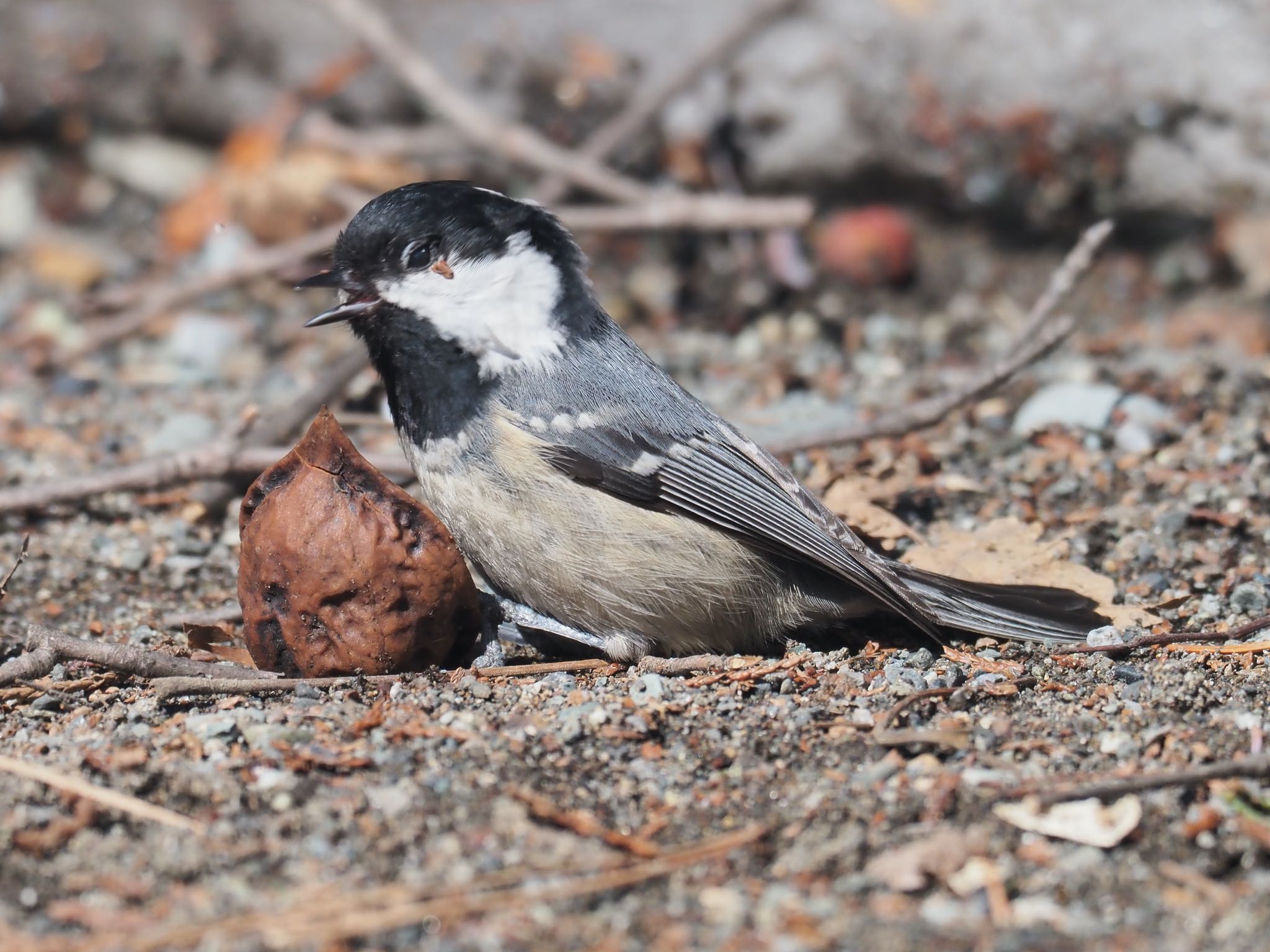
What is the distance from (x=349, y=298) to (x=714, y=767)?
1194 millimetres

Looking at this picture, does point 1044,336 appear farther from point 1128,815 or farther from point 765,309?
point 1128,815

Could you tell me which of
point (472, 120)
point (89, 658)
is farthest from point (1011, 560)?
point (472, 120)

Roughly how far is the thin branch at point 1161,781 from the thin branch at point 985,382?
164 centimetres

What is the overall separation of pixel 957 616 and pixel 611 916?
130 cm

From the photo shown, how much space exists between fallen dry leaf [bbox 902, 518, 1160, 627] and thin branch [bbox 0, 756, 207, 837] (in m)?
1.79

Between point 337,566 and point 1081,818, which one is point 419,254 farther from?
point 1081,818

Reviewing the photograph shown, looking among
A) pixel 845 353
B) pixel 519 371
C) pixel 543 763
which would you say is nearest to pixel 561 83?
pixel 845 353

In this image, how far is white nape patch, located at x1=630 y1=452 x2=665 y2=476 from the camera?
9.27ft

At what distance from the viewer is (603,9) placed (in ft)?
18.2

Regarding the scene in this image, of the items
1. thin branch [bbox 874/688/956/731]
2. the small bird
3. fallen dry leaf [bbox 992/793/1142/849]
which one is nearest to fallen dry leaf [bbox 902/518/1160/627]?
the small bird

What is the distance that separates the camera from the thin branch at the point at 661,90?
5156mm

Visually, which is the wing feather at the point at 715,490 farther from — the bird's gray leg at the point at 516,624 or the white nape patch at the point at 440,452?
the bird's gray leg at the point at 516,624

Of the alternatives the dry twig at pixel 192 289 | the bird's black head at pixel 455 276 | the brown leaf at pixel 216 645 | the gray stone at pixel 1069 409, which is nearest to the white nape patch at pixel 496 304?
the bird's black head at pixel 455 276

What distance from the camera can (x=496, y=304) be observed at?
288 cm
